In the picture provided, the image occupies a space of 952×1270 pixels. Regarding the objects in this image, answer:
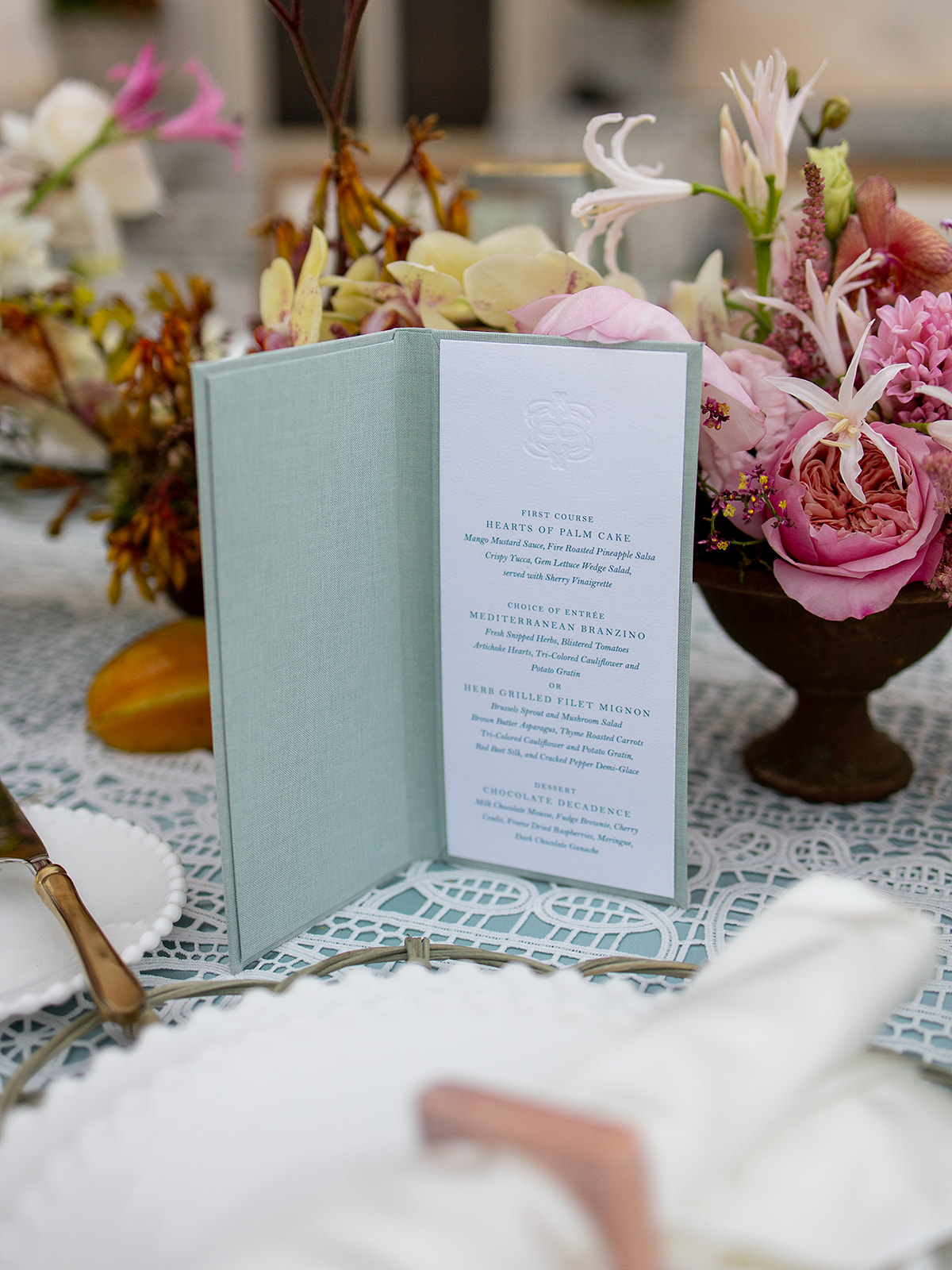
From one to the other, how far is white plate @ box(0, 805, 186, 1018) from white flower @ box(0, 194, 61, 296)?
18.4 inches

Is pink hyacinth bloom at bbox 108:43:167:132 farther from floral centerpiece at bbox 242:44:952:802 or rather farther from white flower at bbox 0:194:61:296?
floral centerpiece at bbox 242:44:952:802

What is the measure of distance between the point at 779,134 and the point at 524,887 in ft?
1.34

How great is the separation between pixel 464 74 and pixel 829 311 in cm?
364

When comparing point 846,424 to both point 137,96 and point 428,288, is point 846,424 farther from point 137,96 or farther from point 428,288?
point 137,96

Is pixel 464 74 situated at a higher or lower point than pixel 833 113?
higher

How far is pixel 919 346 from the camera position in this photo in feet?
1.73

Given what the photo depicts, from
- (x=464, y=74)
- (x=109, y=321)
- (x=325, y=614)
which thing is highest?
(x=464, y=74)

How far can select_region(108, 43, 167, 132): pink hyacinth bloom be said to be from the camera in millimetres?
897

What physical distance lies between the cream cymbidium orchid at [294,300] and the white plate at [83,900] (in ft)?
0.86

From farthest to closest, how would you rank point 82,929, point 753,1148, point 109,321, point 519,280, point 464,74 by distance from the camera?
1. point 464,74
2. point 109,321
3. point 519,280
4. point 82,929
5. point 753,1148

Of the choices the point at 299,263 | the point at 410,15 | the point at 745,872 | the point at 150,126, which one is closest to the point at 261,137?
the point at 410,15

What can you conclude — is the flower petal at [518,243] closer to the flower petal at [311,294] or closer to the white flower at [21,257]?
the flower petal at [311,294]

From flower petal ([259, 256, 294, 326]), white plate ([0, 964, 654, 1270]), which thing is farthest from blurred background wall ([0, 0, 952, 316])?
white plate ([0, 964, 654, 1270])

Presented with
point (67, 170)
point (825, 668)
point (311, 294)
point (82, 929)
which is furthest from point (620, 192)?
point (67, 170)
